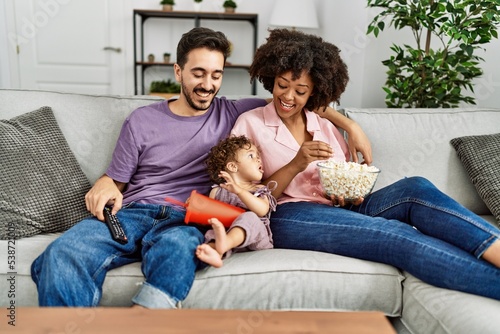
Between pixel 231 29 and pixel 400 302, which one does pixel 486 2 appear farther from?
pixel 231 29

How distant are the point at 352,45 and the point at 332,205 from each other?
1976 mm

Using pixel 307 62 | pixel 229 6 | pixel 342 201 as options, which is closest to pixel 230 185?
pixel 342 201

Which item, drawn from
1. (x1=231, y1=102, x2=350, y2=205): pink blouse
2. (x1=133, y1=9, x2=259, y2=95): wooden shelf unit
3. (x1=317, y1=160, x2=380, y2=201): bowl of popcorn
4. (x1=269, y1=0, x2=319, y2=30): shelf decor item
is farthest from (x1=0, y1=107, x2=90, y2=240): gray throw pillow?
(x1=133, y1=9, x2=259, y2=95): wooden shelf unit

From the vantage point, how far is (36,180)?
1.57 metres

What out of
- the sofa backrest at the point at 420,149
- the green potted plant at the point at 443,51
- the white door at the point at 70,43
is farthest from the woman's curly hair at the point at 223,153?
the white door at the point at 70,43

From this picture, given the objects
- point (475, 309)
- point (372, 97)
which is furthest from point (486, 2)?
point (475, 309)

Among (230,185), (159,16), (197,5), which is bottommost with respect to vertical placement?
(230,185)

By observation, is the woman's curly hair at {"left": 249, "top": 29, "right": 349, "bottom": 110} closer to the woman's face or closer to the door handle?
the woman's face

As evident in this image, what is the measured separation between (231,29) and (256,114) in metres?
2.90

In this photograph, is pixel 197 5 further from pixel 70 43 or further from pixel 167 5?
pixel 70 43

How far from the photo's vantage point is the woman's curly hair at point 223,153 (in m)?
1.50

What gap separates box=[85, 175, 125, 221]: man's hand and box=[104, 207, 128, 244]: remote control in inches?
0.7

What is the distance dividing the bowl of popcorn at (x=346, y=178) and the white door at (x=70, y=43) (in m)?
3.30

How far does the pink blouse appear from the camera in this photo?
1.64m
